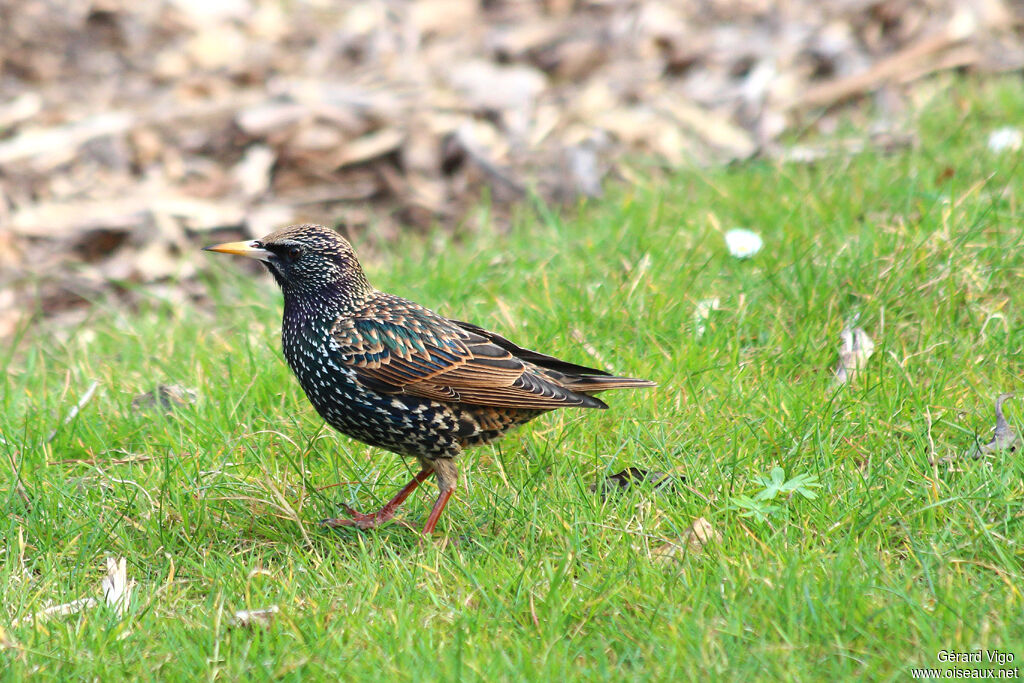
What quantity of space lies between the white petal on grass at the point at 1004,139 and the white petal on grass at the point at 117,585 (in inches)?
208

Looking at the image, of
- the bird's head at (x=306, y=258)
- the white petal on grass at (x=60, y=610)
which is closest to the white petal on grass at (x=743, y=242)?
the bird's head at (x=306, y=258)

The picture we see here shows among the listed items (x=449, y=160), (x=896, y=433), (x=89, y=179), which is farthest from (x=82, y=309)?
(x=896, y=433)

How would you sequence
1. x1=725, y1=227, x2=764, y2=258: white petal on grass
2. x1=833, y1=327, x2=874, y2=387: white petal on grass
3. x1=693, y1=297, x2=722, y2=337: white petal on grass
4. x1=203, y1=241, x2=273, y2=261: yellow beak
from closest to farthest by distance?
x1=203, y1=241, x2=273, y2=261: yellow beak, x1=833, y1=327, x2=874, y2=387: white petal on grass, x1=693, y1=297, x2=722, y2=337: white petal on grass, x1=725, y1=227, x2=764, y2=258: white petal on grass

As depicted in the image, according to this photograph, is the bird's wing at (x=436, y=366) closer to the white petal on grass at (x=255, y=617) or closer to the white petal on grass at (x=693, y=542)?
the white petal on grass at (x=693, y=542)

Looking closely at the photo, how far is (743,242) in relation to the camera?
5742 millimetres

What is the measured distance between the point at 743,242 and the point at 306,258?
240 cm

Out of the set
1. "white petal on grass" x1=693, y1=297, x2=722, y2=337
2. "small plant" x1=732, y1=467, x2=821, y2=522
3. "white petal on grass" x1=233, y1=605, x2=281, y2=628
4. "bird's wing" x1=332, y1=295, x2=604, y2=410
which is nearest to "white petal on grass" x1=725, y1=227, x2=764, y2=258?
"white petal on grass" x1=693, y1=297, x2=722, y2=337

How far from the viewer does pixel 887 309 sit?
5.09 metres

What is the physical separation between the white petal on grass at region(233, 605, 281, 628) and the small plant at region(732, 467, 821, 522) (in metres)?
1.62

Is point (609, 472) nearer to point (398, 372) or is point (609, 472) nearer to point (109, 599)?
point (398, 372)

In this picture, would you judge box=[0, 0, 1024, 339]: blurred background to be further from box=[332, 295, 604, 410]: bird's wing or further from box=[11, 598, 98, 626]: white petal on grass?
box=[11, 598, 98, 626]: white petal on grass

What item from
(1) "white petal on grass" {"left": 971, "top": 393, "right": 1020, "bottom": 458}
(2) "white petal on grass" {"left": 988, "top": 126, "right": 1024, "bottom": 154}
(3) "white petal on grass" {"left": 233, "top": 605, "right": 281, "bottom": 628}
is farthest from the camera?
(2) "white petal on grass" {"left": 988, "top": 126, "right": 1024, "bottom": 154}

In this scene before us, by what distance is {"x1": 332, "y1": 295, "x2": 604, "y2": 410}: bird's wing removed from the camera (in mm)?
4226

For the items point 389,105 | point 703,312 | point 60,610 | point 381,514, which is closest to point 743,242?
point 703,312
